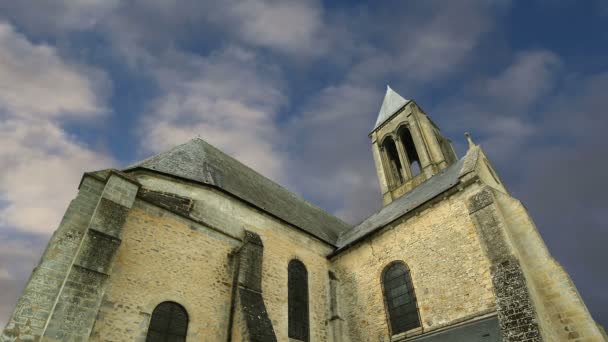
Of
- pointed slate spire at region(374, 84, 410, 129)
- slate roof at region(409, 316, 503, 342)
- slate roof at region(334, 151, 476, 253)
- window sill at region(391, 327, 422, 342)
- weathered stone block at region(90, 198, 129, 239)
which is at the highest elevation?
pointed slate spire at region(374, 84, 410, 129)

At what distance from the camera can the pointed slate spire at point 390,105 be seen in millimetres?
22053

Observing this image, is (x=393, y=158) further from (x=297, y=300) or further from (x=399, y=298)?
(x=297, y=300)

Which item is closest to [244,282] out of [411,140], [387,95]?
[411,140]

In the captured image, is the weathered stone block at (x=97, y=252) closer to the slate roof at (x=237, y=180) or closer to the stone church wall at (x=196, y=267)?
the stone church wall at (x=196, y=267)

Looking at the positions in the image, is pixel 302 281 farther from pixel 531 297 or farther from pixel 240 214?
pixel 531 297

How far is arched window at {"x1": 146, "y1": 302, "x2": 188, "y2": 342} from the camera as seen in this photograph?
24.9 ft

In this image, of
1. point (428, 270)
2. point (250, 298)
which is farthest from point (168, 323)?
Result: point (428, 270)

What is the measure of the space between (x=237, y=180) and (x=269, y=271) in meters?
4.25

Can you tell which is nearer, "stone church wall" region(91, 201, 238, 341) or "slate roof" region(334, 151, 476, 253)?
"stone church wall" region(91, 201, 238, 341)

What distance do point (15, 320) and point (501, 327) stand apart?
949 cm

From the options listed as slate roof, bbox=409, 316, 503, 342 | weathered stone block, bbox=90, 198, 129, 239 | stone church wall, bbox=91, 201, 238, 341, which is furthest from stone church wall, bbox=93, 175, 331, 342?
slate roof, bbox=409, 316, 503, 342

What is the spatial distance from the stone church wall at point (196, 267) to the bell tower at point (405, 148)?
8.98m

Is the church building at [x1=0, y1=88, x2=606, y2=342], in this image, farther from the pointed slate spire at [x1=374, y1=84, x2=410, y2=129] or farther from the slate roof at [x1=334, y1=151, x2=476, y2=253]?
the pointed slate spire at [x1=374, y1=84, x2=410, y2=129]

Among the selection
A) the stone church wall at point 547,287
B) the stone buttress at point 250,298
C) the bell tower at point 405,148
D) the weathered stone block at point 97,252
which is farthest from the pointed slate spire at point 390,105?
the weathered stone block at point 97,252
